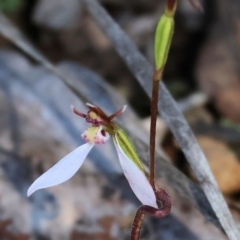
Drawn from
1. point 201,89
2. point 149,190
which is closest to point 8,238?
point 149,190

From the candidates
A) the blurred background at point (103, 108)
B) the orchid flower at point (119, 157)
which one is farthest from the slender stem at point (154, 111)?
the blurred background at point (103, 108)

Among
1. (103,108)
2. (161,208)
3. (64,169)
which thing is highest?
(103,108)

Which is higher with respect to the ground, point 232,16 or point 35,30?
point 35,30

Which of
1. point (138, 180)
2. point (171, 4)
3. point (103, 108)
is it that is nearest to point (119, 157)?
point (138, 180)

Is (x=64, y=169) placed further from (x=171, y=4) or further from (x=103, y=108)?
(x=103, y=108)

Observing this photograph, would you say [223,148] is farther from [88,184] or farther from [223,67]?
Result: [88,184]

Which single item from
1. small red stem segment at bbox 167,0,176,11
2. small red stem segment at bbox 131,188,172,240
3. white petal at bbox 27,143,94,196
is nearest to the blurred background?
small red stem segment at bbox 131,188,172,240

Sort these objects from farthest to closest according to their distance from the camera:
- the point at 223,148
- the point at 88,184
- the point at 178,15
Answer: the point at 178,15 → the point at 223,148 → the point at 88,184
